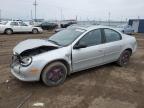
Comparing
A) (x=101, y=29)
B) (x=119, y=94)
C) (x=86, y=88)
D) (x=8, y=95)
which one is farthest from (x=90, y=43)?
(x=8, y=95)

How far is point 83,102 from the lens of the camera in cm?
444

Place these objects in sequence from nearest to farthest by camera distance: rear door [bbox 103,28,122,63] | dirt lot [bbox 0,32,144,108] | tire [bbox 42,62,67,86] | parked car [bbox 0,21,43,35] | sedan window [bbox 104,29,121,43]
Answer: dirt lot [bbox 0,32,144,108] < tire [bbox 42,62,67,86] < rear door [bbox 103,28,122,63] < sedan window [bbox 104,29,121,43] < parked car [bbox 0,21,43,35]

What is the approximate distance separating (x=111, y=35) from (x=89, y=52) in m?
1.35

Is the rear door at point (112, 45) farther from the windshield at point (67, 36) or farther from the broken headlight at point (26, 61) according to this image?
the broken headlight at point (26, 61)

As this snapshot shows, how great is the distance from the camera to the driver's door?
18.5 ft

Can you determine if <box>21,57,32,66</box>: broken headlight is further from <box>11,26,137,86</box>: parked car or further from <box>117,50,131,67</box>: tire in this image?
<box>117,50,131,67</box>: tire

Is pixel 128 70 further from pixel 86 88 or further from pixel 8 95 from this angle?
pixel 8 95

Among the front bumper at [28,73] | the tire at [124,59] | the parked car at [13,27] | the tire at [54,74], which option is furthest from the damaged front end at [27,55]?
the parked car at [13,27]

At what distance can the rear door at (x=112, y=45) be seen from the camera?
645 centimetres

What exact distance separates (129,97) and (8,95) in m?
2.95

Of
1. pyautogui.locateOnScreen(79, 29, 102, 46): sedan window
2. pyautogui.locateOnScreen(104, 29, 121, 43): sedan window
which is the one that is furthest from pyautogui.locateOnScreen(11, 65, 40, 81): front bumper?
pyautogui.locateOnScreen(104, 29, 121, 43): sedan window

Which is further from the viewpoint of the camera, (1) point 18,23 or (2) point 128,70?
(1) point 18,23

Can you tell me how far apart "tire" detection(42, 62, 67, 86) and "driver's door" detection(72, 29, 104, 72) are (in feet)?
1.36

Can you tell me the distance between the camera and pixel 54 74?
528 centimetres
